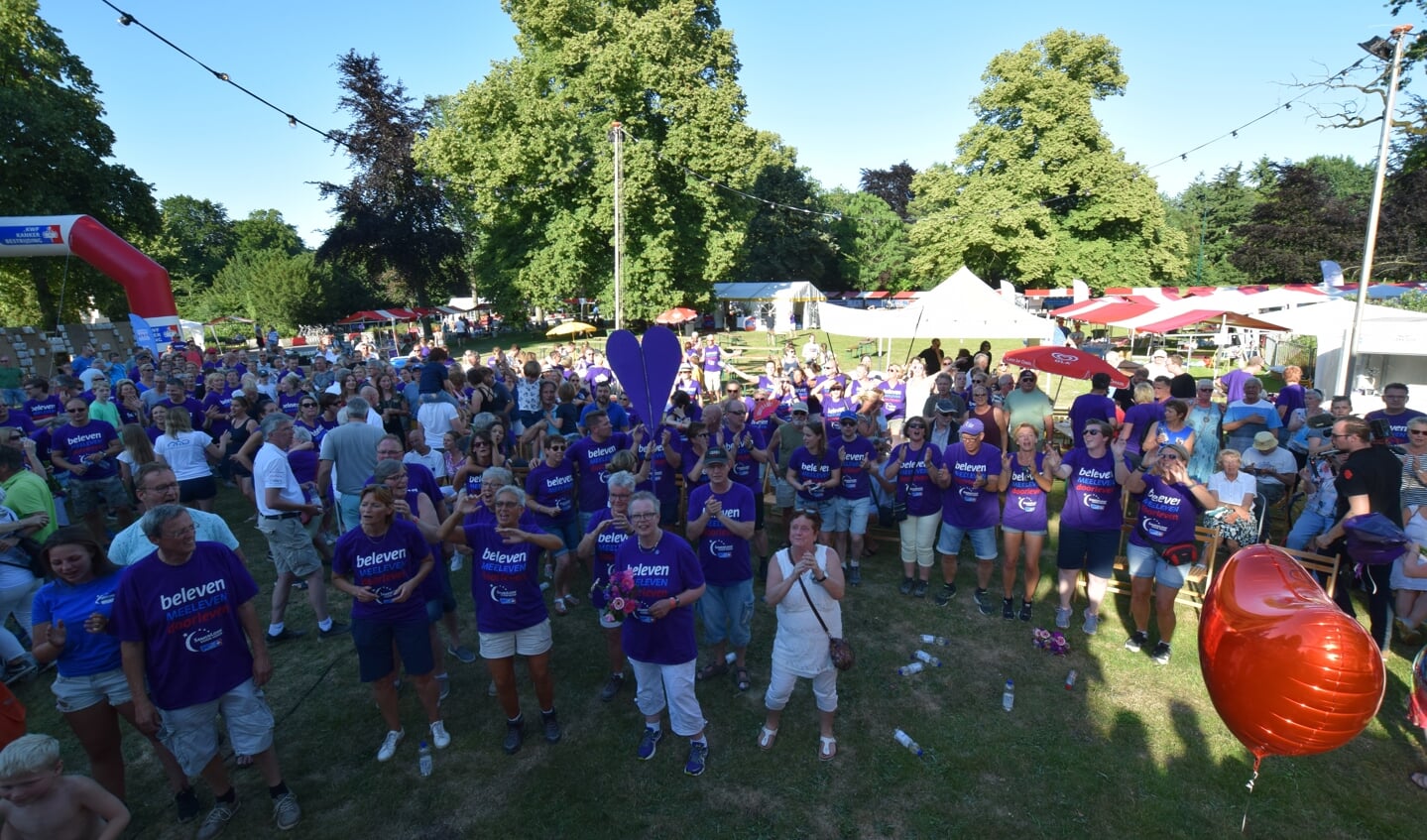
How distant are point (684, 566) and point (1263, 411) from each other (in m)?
7.52

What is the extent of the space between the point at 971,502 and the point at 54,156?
32737 millimetres

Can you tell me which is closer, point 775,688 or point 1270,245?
point 775,688

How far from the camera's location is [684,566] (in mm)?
3943

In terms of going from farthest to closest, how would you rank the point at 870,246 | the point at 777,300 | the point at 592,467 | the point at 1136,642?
1. the point at 870,246
2. the point at 777,300
3. the point at 592,467
4. the point at 1136,642

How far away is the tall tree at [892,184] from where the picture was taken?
7088 cm

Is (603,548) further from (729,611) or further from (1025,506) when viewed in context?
(1025,506)

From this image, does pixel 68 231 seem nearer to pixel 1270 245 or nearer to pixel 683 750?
pixel 683 750

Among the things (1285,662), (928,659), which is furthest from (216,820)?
(1285,662)

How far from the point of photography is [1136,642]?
5.43m

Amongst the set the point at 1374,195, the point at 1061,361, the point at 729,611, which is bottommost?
the point at 729,611

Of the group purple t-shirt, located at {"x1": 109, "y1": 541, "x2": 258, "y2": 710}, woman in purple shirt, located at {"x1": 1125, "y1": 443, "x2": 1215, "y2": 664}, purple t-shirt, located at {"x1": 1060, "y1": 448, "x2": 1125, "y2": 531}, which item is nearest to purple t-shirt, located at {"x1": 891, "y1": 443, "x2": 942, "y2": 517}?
purple t-shirt, located at {"x1": 1060, "y1": 448, "x2": 1125, "y2": 531}

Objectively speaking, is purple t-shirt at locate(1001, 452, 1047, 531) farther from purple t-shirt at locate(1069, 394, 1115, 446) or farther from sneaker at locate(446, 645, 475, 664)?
sneaker at locate(446, 645, 475, 664)

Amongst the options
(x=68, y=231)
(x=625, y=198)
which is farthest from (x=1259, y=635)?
(x=625, y=198)

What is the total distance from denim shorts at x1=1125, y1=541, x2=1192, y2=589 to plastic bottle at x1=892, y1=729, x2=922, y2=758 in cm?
247
